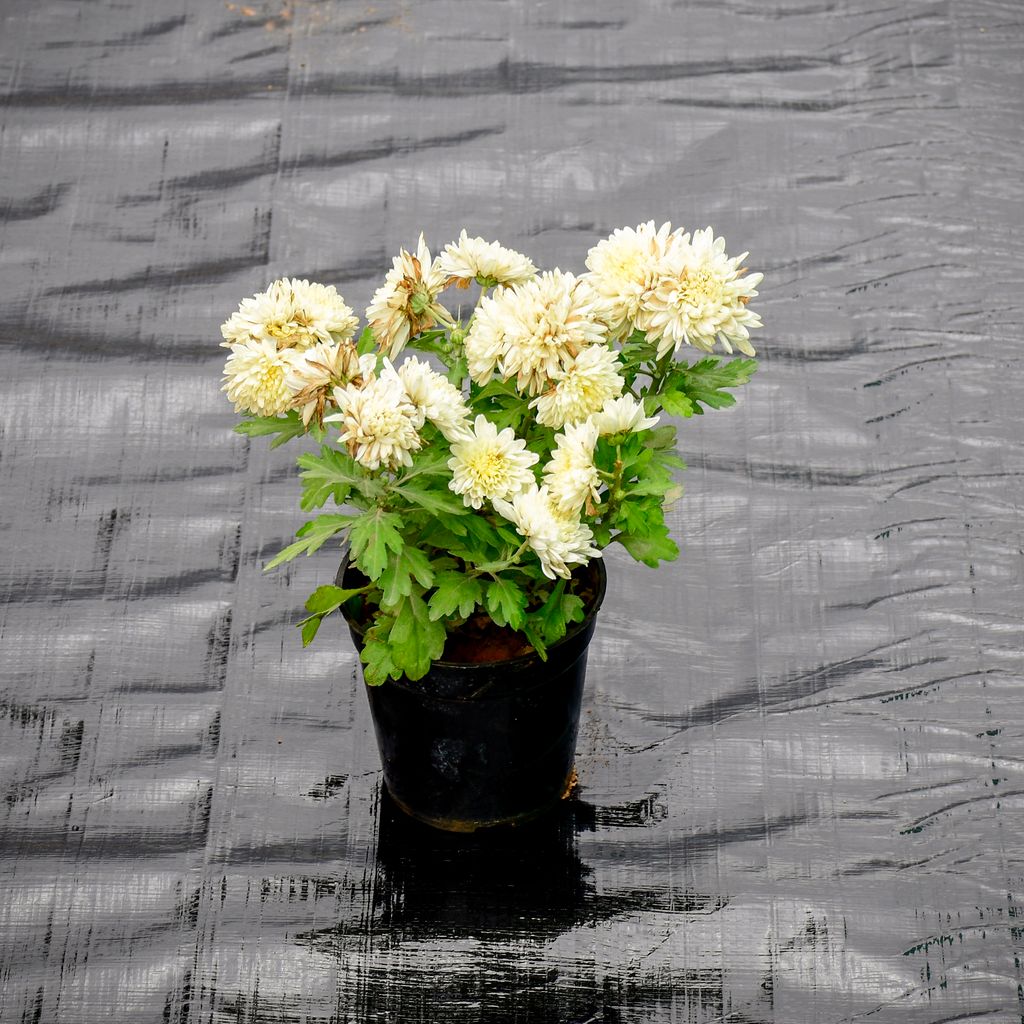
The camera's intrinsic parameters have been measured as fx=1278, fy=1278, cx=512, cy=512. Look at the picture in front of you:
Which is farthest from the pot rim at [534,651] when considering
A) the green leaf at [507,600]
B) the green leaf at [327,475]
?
the green leaf at [327,475]

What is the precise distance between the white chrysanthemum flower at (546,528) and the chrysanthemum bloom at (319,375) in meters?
0.19

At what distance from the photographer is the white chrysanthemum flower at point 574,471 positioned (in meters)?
1.23

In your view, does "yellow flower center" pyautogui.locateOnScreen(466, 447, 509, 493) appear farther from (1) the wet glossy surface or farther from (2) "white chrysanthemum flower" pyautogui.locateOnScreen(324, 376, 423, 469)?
(1) the wet glossy surface

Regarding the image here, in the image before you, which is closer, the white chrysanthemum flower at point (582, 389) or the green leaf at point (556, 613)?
the white chrysanthemum flower at point (582, 389)

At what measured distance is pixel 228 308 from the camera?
89.0 inches

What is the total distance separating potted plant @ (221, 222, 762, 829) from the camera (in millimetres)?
1225

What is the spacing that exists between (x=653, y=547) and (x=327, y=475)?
34 cm

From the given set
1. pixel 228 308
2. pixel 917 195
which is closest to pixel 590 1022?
pixel 228 308

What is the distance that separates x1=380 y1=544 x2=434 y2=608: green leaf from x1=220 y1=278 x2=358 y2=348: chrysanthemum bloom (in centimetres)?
24

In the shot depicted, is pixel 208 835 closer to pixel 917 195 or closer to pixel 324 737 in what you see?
pixel 324 737

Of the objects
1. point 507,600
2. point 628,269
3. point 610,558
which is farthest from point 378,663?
point 610,558

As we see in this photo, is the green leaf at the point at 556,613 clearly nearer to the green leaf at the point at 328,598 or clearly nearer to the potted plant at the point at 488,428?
the potted plant at the point at 488,428

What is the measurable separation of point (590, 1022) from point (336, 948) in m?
0.32

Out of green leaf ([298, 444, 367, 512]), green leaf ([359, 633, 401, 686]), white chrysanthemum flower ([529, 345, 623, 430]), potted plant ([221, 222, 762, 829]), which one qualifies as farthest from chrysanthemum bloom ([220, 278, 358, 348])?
green leaf ([359, 633, 401, 686])
